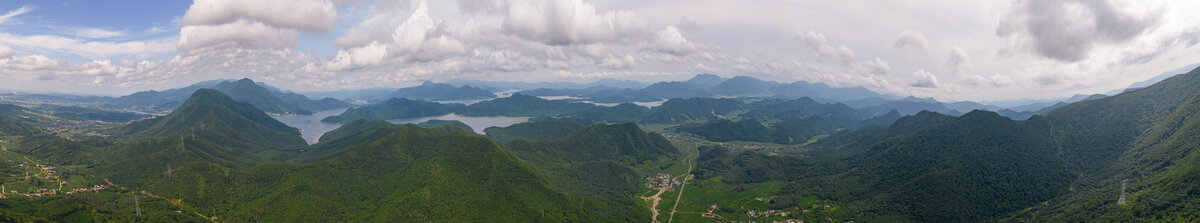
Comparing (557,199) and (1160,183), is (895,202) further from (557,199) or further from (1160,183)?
(557,199)

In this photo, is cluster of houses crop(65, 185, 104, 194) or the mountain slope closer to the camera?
the mountain slope

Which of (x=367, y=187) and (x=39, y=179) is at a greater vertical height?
(x=39, y=179)

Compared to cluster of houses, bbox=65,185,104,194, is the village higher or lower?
higher

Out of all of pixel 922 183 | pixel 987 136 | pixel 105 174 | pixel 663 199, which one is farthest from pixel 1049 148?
pixel 105 174

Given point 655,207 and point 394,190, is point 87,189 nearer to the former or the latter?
point 394,190

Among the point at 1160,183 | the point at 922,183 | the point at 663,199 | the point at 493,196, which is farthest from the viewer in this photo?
the point at 663,199

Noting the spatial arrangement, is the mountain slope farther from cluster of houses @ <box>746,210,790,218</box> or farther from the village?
cluster of houses @ <box>746,210,790,218</box>

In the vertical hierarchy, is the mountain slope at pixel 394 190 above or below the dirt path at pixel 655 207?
above

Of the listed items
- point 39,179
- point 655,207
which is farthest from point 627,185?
point 39,179

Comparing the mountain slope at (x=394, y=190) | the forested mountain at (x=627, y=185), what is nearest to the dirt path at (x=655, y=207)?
the forested mountain at (x=627, y=185)

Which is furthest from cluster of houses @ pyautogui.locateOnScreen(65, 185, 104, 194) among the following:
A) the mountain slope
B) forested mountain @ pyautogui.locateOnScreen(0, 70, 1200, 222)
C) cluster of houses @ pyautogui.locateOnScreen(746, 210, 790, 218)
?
cluster of houses @ pyautogui.locateOnScreen(746, 210, 790, 218)

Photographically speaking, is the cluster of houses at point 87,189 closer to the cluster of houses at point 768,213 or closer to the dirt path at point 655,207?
the dirt path at point 655,207
